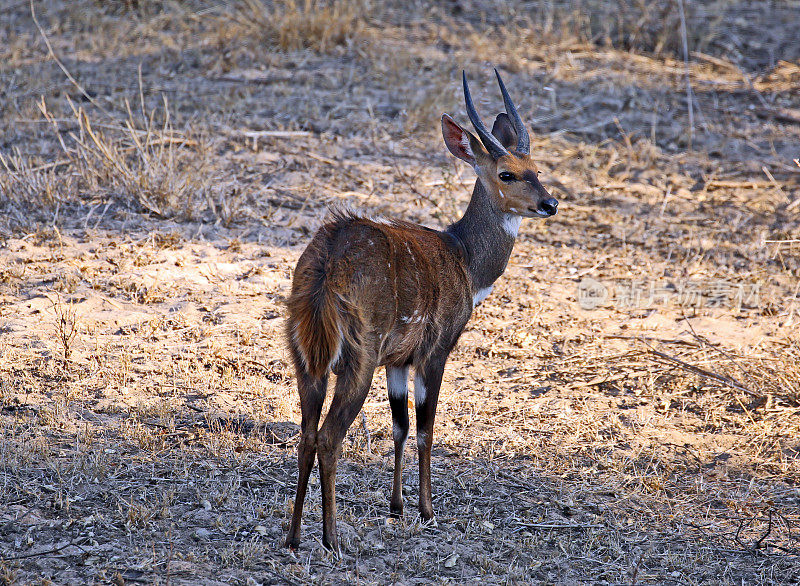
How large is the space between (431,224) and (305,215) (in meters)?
1.10

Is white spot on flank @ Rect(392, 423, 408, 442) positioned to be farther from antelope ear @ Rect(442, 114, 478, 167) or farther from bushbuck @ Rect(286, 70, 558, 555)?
antelope ear @ Rect(442, 114, 478, 167)

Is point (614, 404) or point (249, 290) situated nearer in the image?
point (614, 404)

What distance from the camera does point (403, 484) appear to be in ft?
16.6

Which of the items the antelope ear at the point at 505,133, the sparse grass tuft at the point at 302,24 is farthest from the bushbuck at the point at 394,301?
the sparse grass tuft at the point at 302,24

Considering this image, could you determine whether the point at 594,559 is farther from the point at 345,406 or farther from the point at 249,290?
the point at 249,290

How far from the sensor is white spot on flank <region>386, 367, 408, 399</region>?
477cm

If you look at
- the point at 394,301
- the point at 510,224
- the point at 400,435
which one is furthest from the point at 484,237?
the point at 400,435

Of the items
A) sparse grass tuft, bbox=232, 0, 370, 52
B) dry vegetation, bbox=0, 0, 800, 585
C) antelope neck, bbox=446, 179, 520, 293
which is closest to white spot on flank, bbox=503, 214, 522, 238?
antelope neck, bbox=446, 179, 520, 293

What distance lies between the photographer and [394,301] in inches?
168

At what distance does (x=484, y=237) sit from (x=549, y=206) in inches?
16.1

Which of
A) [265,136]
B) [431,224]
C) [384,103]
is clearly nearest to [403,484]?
[431,224]

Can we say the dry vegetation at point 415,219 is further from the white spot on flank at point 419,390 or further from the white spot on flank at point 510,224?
the white spot on flank at point 510,224

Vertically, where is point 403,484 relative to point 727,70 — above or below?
below

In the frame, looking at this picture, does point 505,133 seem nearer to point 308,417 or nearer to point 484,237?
point 484,237
